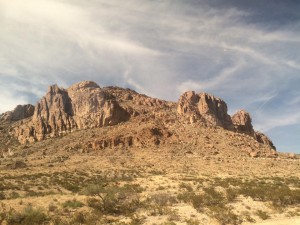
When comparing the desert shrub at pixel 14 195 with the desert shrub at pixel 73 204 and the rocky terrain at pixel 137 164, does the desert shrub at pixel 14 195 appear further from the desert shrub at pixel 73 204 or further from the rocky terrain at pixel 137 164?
the desert shrub at pixel 73 204

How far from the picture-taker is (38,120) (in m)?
105

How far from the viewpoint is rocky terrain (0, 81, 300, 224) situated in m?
23.1

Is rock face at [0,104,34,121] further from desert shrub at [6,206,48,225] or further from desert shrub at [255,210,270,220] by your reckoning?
desert shrub at [255,210,270,220]

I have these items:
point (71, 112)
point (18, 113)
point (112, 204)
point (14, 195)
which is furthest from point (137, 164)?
point (18, 113)

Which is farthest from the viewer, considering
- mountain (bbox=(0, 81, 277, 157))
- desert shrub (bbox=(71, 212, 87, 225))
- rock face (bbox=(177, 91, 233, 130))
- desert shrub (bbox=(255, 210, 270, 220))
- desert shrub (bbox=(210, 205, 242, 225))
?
rock face (bbox=(177, 91, 233, 130))

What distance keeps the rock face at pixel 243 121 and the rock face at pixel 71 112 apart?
45.0 metres

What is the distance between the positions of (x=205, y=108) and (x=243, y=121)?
88.9ft

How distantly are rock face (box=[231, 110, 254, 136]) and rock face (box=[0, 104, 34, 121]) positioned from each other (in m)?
82.7

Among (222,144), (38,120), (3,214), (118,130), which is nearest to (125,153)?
(118,130)

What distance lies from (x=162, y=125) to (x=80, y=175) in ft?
130

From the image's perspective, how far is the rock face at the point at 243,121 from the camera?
117375 mm

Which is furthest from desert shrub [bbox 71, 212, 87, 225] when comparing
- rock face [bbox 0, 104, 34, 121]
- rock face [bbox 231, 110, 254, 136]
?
rock face [bbox 0, 104, 34, 121]

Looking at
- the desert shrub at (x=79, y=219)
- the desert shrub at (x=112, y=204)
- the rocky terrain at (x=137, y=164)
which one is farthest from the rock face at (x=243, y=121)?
the desert shrub at (x=79, y=219)

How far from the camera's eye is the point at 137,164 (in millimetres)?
64438
